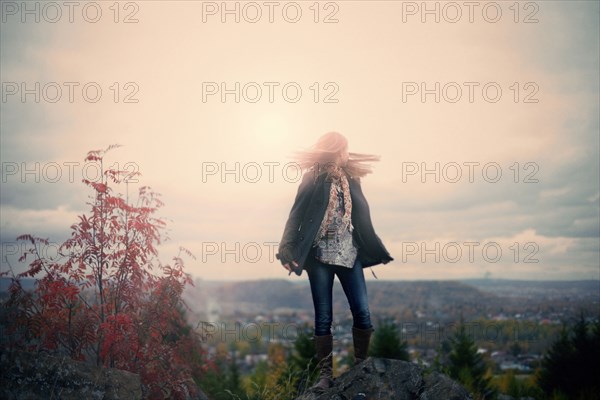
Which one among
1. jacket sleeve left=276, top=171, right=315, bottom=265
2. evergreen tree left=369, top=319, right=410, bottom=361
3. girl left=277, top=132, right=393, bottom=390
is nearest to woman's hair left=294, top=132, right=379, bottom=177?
girl left=277, top=132, right=393, bottom=390

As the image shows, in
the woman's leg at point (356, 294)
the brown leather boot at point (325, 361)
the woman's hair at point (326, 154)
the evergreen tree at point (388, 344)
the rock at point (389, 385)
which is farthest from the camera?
the evergreen tree at point (388, 344)

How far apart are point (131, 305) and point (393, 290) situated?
51.1 meters

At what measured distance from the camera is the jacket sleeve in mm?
5727

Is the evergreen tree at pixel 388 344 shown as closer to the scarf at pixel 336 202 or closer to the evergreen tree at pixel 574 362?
the evergreen tree at pixel 574 362

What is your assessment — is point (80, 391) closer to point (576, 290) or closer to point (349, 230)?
point (349, 230)

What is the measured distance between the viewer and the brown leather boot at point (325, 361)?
5660 millimetres

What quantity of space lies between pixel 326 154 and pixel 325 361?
2.16 meters

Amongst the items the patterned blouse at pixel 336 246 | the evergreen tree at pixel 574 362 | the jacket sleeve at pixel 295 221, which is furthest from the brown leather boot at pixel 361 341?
the evergreen tree at pixel 574 362

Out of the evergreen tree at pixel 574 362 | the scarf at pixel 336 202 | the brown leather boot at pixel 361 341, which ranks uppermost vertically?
the scarf at pixel 336 202

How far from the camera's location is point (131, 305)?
7438 millimetres

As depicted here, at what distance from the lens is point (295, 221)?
232 inches

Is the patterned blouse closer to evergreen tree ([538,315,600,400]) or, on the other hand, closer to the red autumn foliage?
the red autumn foliage

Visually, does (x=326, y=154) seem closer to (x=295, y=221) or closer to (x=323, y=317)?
(x=295, y=221)

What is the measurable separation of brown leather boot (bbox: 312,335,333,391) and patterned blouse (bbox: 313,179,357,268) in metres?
0.80
